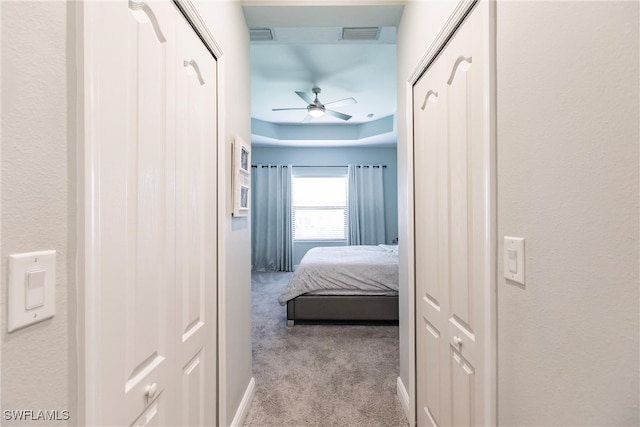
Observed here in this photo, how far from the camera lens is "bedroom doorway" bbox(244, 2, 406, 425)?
2027 millimetres

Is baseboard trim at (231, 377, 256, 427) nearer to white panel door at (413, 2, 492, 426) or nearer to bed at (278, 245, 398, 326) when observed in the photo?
white panel door at (413, 2, 492, 426)

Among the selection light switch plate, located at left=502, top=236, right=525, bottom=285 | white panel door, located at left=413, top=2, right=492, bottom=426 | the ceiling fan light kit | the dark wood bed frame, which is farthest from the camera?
the ceiling fan light kit

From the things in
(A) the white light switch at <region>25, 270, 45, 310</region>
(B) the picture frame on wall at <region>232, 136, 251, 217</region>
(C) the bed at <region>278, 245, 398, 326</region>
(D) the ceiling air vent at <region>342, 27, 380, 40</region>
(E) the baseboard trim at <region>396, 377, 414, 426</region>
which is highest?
(D) the ceiling air vent at <region>342, 27, 380, 40</region>

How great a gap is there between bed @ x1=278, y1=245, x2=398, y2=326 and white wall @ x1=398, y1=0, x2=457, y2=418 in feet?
4.56

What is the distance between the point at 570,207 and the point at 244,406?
198 cm

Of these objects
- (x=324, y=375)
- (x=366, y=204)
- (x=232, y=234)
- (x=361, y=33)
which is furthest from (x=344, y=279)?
(x=366, y=204)

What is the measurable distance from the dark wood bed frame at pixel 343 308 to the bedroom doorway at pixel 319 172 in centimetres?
8

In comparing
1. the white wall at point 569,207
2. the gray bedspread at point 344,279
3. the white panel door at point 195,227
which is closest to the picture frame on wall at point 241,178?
the white panel door at point 195,227

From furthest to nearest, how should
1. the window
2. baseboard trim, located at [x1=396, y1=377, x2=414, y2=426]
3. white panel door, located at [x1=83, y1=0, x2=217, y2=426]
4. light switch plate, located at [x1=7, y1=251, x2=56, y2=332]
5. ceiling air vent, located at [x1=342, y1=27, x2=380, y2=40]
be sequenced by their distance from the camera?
1. the window
2. ceiling air vent, located at [x1=342, y1=27, x2=380, y2=40]
3. baseboard trim, located at [x1=396, y1=377, x2=414, y2=426]
4. white panel door, located at [x1=83, y1=0, x2=217, y2=426]
5. light switch plate, located at [x1=7, y1=251, x2=56, y2=332]

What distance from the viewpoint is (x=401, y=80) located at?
195 cm

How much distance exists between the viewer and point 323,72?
12.3 feet

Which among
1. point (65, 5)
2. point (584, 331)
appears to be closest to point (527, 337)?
point (584, 331)

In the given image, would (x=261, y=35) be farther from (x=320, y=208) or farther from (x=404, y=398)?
(x=320, y=208)

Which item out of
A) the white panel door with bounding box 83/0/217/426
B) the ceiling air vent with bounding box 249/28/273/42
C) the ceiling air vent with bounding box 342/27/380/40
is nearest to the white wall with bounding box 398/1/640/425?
the white panel door with bounding box 83/0/217/426
